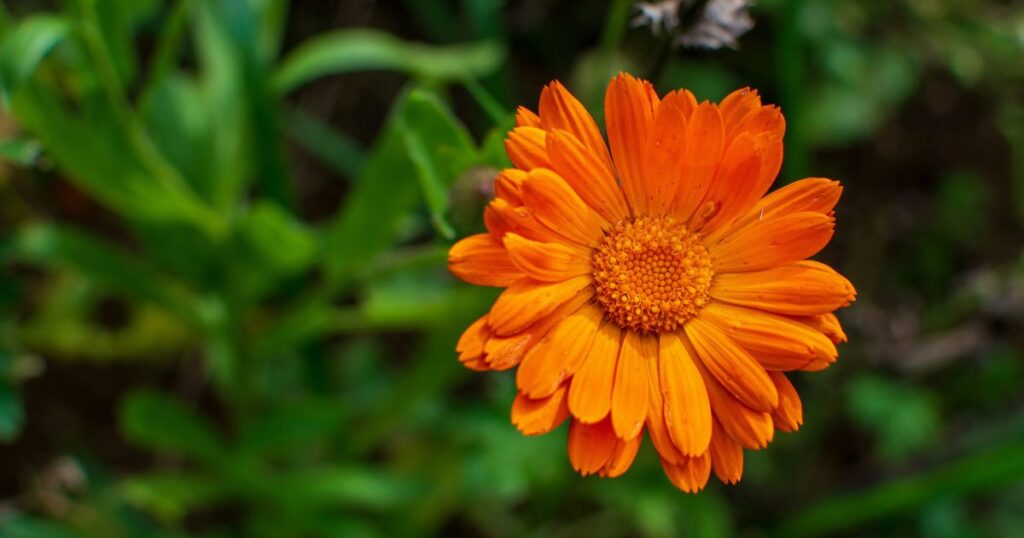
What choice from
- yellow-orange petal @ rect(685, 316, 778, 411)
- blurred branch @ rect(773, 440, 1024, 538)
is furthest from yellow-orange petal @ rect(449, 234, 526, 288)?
blurred branch @ rect(773, 440, 1024, 538)

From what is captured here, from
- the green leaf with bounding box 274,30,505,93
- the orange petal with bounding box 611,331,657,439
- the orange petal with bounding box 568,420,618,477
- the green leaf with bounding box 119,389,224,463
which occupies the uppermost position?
the green leaf with bounding box 274,30,505,93

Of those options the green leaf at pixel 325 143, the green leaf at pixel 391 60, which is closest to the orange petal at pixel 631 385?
the green leaf at pixel 391 60

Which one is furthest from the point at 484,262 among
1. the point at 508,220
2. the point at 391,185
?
the point at 391,185

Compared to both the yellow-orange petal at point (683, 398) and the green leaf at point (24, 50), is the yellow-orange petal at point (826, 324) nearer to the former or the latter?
the yellow-orange petal at point (683, 398)

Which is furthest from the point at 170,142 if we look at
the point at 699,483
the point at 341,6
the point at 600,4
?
the point at 699,483

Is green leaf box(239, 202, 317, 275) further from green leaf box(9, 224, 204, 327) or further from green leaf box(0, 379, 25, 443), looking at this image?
green leaf box(0, 379, 25, 443)

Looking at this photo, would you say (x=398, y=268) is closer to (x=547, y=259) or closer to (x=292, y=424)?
(x=547, y=259)
